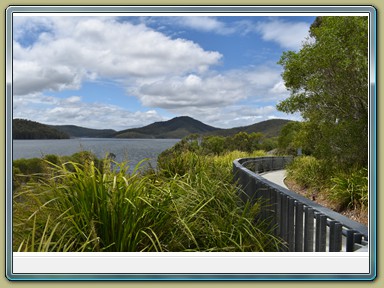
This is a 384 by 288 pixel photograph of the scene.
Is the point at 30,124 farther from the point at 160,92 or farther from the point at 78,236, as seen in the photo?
the point at 160,92

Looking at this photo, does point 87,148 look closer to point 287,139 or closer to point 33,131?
point 33,131

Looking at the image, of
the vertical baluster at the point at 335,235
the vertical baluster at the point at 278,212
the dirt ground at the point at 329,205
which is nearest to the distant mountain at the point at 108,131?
the vertical baluster at the point at 278,212

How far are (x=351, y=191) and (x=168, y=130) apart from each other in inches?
135

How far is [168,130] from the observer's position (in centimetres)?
717

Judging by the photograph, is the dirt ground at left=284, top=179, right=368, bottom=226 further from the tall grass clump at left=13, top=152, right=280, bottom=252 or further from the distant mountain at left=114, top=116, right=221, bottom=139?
the tall grass clump at left=13, top=152, right=280, bottom=252

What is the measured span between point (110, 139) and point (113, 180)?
1524 millimetres

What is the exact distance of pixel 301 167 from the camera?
12.0 m

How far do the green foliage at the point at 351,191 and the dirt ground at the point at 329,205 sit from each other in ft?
0.34

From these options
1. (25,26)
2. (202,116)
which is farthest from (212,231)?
(25,26)

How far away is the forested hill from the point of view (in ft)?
11.7

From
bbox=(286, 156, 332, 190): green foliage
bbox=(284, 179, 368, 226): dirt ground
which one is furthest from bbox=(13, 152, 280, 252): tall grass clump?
bbox=(286, 156, 332, 190): green foliage

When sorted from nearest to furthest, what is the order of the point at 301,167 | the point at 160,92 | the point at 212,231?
A: the point at 212,231, the point at 160,92, the point at 301,167

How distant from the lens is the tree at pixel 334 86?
26.3 ft

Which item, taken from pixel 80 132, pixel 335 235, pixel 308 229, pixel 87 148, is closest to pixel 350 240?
pixel 335 235
